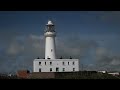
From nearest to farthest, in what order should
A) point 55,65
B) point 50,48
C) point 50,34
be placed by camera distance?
1. point 50,34
2. point 50,48
3. point 55,65

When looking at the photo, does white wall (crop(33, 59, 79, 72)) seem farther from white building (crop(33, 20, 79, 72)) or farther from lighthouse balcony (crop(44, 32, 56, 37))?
lighthouse balcony (crop(44, 32, 56, 37))

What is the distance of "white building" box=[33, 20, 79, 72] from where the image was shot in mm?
59875

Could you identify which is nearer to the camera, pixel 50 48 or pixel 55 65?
pixel 50 48

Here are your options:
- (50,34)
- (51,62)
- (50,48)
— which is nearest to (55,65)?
(51,62)

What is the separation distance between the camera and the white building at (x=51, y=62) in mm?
59875

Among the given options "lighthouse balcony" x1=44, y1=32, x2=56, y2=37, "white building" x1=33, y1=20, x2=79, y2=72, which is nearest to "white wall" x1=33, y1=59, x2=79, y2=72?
"white building" x1=33, y1=20, x2=79, y2=72

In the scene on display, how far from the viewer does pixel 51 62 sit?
6100 cm

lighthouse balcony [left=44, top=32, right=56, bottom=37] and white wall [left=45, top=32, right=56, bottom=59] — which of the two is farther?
white wall [left=45, top=32, right=56, bottom=59]

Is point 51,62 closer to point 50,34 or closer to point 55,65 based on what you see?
point 55,65

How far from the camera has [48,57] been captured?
61.0 metres

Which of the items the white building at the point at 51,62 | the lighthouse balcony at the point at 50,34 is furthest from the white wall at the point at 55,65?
the lighthouse balcony at the point at 50,34

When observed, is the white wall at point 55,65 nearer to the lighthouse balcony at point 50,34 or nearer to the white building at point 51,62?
the white building at point 51,62
